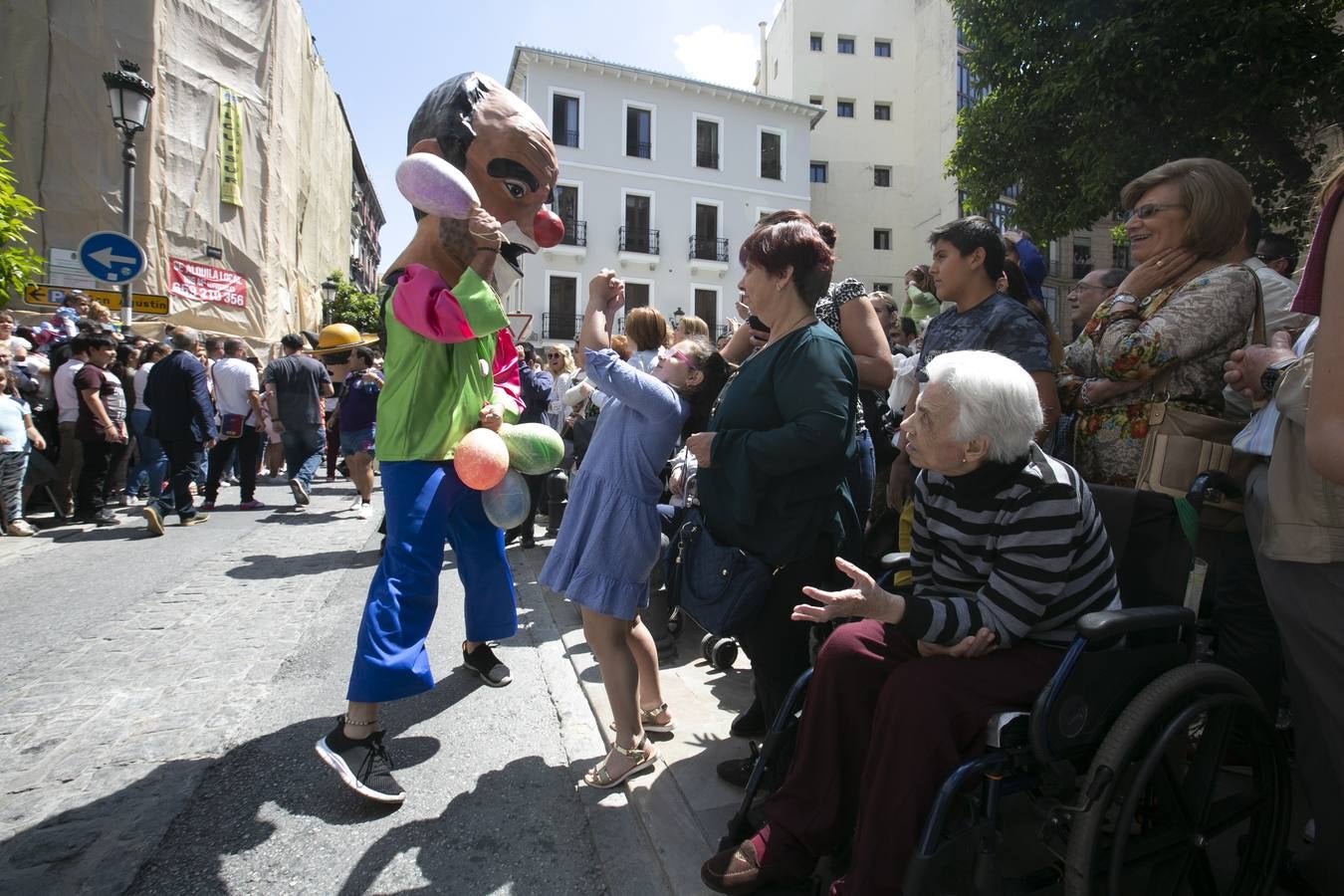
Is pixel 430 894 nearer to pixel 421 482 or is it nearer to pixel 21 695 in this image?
pixel 421 482

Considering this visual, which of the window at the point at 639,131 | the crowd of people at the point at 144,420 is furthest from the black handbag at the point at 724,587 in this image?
the window at the point at 639,131

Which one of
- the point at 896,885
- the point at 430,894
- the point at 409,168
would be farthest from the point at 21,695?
the point at 896,885

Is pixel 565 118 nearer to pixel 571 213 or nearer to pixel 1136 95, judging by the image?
pixel 571 213

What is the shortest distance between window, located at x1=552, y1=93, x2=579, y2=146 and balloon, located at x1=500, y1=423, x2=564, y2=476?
2614cm

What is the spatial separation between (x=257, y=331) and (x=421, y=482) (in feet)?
54.4

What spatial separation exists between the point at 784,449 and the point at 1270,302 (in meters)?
2.02

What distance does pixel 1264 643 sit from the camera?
2.19 m

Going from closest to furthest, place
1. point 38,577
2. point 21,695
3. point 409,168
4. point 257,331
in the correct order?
point 409,168 < point 21,695 < point 38,577 < point 257,331

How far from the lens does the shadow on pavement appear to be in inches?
78.0

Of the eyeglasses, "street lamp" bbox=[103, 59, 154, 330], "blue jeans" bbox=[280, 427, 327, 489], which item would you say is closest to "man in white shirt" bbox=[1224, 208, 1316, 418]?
the eyeglasses

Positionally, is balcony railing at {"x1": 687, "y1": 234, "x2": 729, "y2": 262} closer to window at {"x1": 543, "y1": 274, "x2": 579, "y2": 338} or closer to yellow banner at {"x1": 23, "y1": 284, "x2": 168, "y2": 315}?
window at {"x1": 543, "y1": 274, "x2": 579, "y2": 338}

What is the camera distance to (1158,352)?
2268 millimetres

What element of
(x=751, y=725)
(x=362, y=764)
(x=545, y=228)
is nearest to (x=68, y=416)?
(x=545, y=228)

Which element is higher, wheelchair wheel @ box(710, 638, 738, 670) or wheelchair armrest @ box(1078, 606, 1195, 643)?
wheelchair armrest @ box(1078, 606, 1195, 643)
